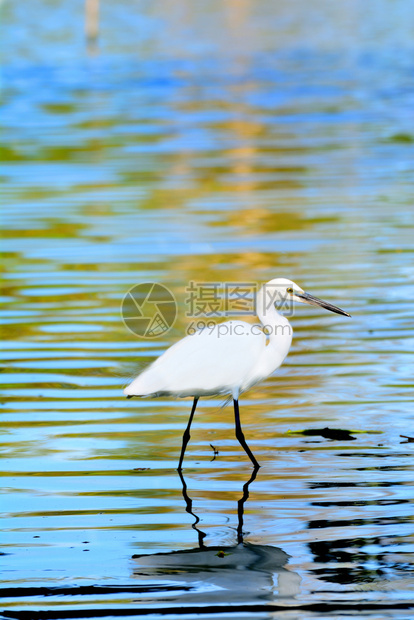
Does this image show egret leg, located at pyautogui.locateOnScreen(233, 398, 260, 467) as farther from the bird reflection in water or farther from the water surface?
the bird reflection in water

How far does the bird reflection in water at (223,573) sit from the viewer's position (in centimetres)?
505

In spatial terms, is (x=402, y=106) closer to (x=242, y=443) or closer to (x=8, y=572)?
(x=242, y=443)

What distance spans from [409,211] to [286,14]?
178ft

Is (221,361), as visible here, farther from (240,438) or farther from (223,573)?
(223,573)

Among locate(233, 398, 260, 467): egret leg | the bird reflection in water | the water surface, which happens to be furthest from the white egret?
the bird reflection in water

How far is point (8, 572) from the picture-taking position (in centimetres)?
535

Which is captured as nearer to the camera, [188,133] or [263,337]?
[263,337]

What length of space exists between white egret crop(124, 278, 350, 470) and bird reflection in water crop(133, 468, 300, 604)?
96 cm

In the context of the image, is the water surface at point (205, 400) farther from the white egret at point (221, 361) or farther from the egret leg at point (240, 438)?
the white egret at point (221, 361)

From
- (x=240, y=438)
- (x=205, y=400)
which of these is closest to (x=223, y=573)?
(x=240, y=438)

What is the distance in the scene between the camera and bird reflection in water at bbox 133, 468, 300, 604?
5047 mm

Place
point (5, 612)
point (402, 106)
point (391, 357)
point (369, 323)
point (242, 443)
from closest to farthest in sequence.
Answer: point (5, 612) < point (242, 443) < point (391, 357) < point (369, 323) < point (402, 106)

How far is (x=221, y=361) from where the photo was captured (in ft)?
21.1

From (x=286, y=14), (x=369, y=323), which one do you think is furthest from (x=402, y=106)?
(x=286, y=14)
